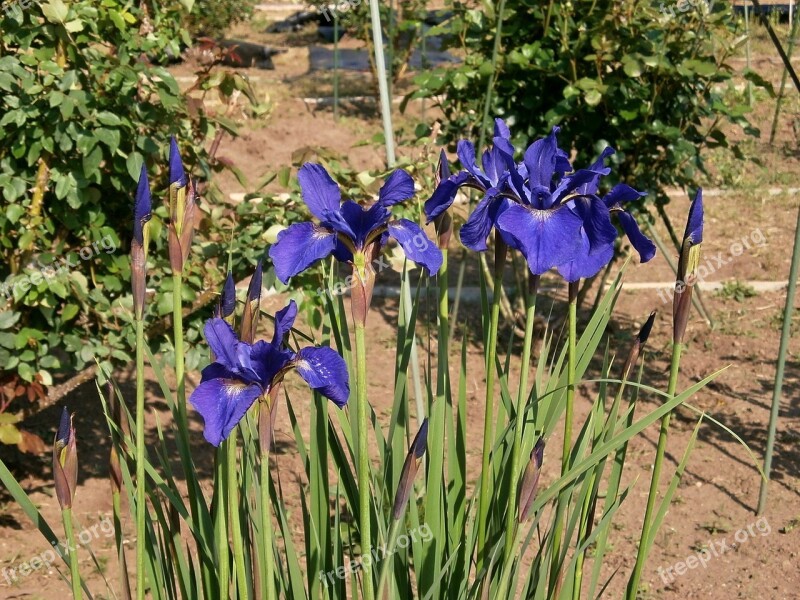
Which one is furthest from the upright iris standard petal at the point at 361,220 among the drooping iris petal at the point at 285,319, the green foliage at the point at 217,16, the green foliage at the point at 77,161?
the green foliage at the point at 217,16

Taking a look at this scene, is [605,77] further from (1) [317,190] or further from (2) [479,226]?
(1) [317,190]

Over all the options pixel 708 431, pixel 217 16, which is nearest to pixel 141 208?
pixel 708 431

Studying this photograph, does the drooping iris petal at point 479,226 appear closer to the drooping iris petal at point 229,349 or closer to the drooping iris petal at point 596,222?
the drooping iris petal at point 596,222

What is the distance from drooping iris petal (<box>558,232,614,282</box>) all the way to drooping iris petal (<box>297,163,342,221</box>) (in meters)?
0.31

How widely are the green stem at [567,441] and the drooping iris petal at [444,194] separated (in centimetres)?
21

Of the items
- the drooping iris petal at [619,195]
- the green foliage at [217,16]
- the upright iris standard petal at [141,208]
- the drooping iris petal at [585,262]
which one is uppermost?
the green foliage at [217,16]

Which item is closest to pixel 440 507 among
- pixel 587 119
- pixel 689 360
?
pixel 587 119

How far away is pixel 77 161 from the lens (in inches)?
113

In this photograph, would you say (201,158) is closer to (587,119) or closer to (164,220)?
(164,220)

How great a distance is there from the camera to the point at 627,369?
1560mm

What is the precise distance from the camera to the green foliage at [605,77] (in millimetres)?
3881

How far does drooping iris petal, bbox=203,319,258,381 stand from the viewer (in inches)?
48.0

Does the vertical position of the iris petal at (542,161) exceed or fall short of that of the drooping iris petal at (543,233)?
it exceeds it

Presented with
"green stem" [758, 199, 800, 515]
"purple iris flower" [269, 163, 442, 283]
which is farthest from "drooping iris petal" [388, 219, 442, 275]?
"green stem" [758, 199, 800, 515]
